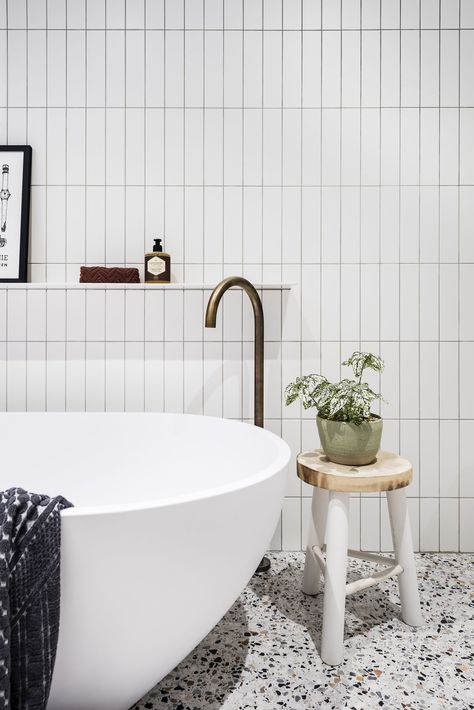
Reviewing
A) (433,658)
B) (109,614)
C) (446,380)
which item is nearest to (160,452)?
(109,614)

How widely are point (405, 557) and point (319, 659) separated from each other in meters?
0.37

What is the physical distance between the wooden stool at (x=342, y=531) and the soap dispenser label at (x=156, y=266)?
0.81m

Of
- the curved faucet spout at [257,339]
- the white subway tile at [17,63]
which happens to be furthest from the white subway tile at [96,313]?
the white subway tile at [17,63]

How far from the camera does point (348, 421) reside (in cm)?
143

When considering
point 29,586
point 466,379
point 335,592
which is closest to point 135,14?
point 466,379

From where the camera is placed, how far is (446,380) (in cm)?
192

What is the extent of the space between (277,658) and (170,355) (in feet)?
3.47

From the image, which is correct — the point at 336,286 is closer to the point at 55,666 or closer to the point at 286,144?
the point at 286,144

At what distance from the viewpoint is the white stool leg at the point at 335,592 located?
4.25 feet

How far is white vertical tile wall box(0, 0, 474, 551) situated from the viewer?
1.88 metres

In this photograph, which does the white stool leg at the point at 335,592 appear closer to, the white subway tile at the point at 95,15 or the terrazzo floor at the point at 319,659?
the terrazzo floor at the point at 319,659

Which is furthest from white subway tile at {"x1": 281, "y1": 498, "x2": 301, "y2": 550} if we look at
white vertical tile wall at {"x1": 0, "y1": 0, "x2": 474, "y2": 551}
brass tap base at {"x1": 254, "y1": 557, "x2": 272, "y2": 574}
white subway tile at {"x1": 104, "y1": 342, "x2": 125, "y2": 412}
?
white subway tile at {"x1": 104, "y1": 342, "x2": 125, "y2": 412}

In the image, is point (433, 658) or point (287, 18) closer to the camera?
point (433, 658)

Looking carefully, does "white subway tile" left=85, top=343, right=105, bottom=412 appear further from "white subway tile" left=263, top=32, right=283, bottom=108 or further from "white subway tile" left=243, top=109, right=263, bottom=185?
"white subway tile" left=263, top=32, right=283, bottom=108
